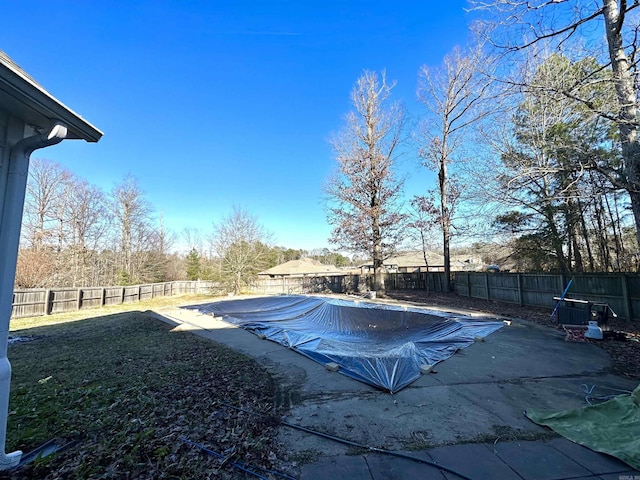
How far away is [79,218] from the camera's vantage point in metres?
17.4

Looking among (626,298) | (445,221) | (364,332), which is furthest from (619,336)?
(445,221)

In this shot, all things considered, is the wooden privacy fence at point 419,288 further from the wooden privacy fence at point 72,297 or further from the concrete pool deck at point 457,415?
the concrete pool deck at point 457,415

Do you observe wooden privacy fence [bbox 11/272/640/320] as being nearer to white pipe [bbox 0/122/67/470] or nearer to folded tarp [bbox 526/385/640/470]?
folded tarp [bbox 526/385/640/470]

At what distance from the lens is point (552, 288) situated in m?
9.27

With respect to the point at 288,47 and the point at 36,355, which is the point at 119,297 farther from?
the point at 288,47

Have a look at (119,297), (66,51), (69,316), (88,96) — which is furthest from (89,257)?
(66,51)

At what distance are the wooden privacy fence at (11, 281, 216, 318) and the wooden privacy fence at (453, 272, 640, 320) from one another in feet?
60.5

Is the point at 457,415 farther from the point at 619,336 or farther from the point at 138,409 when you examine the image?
the point at 619,336

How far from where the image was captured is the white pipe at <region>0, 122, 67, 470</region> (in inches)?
72.1

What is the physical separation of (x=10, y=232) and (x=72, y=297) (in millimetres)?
14840

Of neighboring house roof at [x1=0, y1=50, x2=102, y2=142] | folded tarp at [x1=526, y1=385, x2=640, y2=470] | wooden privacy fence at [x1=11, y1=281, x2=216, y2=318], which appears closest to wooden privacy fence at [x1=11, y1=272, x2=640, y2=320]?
wooden privacy fence at [x1=11, y1=281, x2=216, y2=318]

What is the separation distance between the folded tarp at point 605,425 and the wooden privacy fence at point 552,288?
6555 mm

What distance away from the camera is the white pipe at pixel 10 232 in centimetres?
183

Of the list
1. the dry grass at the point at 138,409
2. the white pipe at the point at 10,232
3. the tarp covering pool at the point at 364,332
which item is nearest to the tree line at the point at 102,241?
the tarp covering pool at the point at 364,332
